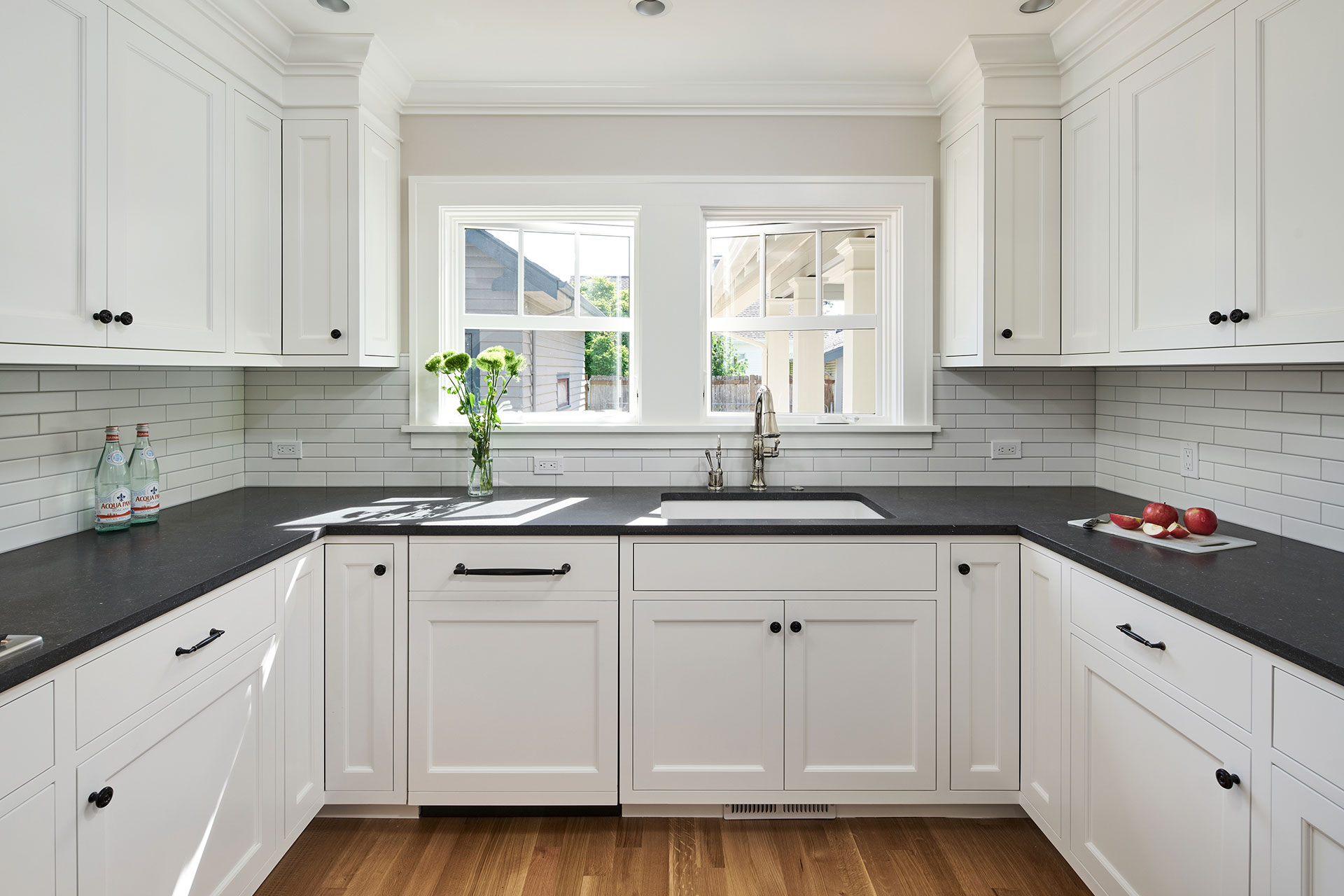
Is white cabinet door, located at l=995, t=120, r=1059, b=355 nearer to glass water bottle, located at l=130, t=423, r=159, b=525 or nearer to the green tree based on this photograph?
the green tree

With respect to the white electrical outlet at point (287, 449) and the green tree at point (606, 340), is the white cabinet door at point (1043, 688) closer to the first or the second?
the green tree at point (606, 340)

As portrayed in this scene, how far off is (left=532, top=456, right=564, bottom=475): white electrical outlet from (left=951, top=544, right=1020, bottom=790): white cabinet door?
143cm

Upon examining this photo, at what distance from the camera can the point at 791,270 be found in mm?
2941

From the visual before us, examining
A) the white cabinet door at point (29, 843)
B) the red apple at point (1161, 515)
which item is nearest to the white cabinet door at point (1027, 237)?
the red apple at point (1161, 515)

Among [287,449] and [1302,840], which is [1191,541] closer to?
[1302,840]

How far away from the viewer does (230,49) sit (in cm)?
215

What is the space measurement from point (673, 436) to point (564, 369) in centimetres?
53

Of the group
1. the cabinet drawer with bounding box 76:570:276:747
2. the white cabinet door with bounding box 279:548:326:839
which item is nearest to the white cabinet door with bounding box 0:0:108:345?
the cabinet drawer with bounding box 76:570:276:747

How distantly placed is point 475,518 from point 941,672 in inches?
57.6

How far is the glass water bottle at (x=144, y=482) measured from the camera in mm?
2121

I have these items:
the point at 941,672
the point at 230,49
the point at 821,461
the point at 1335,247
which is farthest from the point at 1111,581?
the point at 230,49

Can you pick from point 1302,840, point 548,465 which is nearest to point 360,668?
point 548,465

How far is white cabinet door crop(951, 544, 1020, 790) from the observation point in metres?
2.17

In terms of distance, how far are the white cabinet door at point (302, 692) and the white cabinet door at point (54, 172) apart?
77 cm
